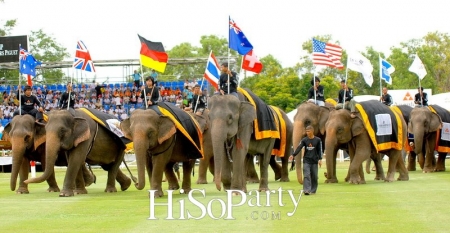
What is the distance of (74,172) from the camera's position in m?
Answer: 25.3

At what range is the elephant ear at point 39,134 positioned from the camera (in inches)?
1048

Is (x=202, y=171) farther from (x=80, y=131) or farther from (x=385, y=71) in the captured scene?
(x=385, y=71)

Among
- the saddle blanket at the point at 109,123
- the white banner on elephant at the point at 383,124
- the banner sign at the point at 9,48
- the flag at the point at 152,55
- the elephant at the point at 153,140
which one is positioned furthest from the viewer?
the banner sign at the point at 9,48

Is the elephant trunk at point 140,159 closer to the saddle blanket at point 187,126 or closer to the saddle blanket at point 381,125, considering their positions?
the saddle blanket at point 187,126

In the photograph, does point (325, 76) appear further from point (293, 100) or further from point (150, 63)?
point (150, 63)

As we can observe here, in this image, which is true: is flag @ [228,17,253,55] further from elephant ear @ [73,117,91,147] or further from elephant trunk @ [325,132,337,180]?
elephant ear @ [73,117,91,147]

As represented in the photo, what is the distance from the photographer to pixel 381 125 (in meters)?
28.3

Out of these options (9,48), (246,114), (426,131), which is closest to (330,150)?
(246,114)

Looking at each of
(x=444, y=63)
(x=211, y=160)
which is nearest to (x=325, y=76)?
(x=444, y=63)

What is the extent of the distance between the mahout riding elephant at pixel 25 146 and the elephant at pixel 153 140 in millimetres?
3423

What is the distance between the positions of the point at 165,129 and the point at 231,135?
6.48 feet

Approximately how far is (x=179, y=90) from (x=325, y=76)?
41.1 metres

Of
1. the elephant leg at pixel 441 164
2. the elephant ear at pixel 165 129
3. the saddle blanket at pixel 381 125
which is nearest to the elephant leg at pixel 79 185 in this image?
the elephant ear at pixel 165 129

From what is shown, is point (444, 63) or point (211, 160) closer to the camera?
→ point (211, 160)
